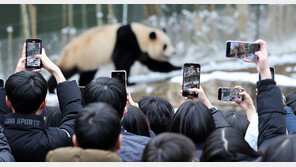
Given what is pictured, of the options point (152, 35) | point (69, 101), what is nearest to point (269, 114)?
point (69, 101)

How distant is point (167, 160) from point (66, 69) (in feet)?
14.9

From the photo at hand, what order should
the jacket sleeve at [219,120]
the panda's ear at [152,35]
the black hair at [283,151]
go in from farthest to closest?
1. the panda's ear at [152,35]
2. the jacket sleeve at [219,120]
3. the black hair at [283,151]

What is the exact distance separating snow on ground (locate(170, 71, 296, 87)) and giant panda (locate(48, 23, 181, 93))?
452mm

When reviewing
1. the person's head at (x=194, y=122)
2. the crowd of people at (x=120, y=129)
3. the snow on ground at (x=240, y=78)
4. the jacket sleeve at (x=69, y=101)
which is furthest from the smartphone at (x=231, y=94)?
the snow on ground at (x=240, y=78)

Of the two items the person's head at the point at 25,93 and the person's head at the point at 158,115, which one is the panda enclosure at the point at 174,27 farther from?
the person's head at the point at 25,93

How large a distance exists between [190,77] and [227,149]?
0.86 metres

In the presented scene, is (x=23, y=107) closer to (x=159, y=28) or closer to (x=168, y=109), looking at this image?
(x=168, y=109)

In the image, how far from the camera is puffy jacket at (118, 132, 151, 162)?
143 cm

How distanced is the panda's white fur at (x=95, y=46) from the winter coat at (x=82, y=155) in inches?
170

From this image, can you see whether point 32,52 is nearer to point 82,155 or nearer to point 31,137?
point 31,137

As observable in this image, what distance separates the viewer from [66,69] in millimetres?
5457

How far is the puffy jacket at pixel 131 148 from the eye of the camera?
1.43 m

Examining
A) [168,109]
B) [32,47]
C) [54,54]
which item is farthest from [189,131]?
[54,54]

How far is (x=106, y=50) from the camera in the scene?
5438 mm
